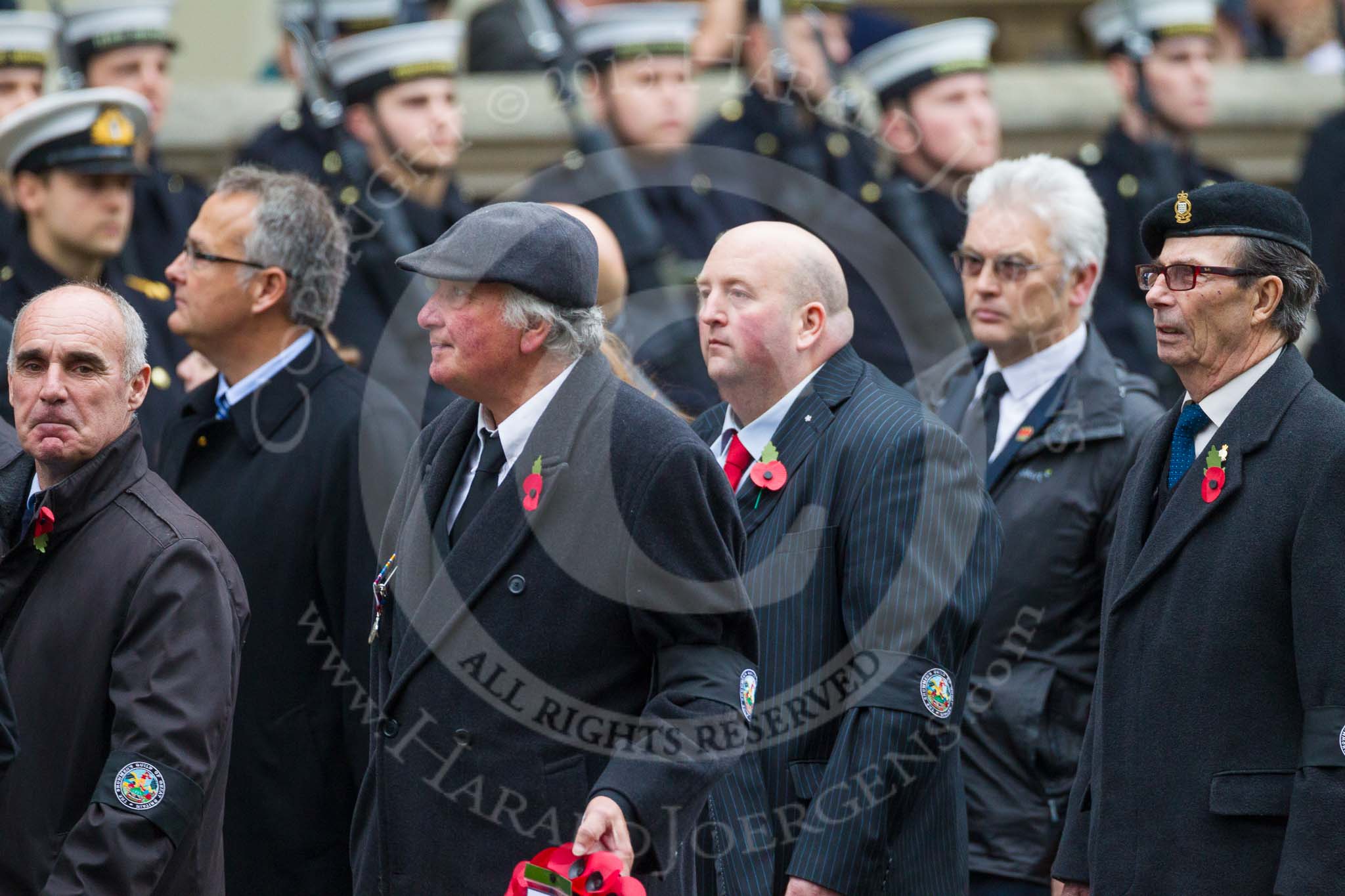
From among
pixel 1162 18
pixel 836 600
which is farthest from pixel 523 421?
pixel 1162 18

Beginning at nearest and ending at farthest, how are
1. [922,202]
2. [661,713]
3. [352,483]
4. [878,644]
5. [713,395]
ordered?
1. [661,713]
2. [878,644]
3. [352,483]
4. [713,395]
5. [922,202]

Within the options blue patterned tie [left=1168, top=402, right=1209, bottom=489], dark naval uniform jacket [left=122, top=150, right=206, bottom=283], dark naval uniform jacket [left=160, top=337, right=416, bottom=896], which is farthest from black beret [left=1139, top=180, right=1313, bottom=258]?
dark naval uniform jacket [left=122, top=150, right=206, bottom=283]

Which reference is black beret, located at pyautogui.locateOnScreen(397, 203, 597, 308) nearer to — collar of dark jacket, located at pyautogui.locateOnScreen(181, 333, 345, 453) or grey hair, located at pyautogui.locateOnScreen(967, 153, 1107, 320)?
collar of dark jacket, located at pyautogui.locateOnScreen(181, 333, 345, 453)

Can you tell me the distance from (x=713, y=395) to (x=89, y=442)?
8.10 ft

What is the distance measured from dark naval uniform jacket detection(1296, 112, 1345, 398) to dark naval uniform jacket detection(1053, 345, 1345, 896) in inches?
172

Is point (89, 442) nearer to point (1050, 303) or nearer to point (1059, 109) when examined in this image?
point (1050, 303)

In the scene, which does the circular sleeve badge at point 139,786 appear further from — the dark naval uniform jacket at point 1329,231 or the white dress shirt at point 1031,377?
the dark naval uniform jacket at point 1329,231

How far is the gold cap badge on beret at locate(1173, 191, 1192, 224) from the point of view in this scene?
168 inches

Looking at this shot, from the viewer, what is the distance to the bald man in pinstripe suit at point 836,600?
4.51m

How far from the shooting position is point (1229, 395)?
423 centimetres

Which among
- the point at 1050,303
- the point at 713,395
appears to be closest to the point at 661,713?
the point at 1050,303

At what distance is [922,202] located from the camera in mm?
8328

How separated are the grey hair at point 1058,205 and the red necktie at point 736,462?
118 cm

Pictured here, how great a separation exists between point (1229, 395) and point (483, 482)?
1.49 meters
